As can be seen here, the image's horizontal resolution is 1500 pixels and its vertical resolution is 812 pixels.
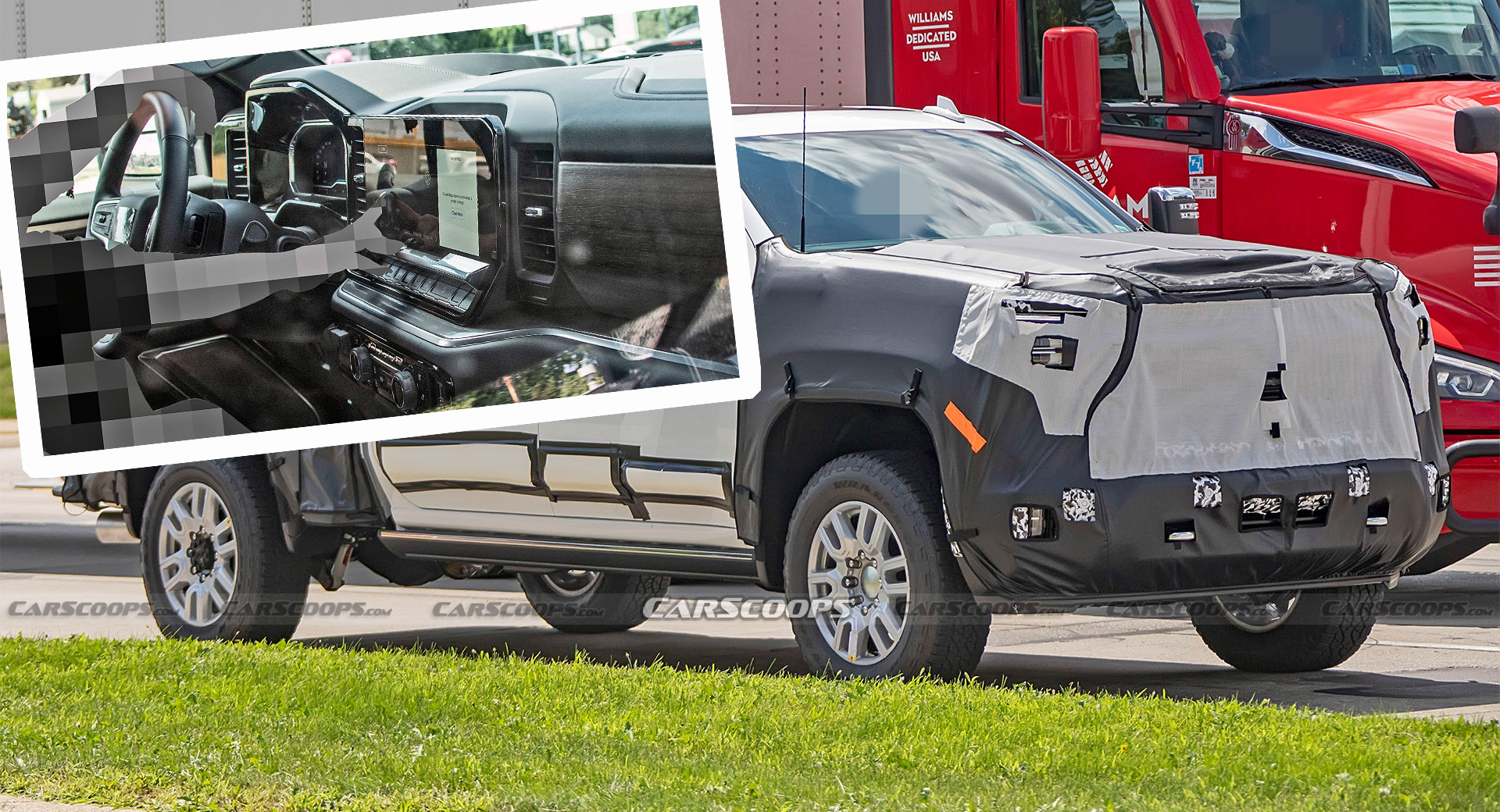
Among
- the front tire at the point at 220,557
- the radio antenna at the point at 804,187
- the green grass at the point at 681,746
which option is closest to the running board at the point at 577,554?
the green grass at the point at 681,746

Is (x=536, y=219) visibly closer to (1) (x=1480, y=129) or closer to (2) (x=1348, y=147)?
(1) (x=1480, y=129)

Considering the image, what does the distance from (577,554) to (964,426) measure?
6.44 feet

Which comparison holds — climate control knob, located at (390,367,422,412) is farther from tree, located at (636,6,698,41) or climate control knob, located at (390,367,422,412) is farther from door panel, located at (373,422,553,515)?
door panel, located at (373,422,553,515)

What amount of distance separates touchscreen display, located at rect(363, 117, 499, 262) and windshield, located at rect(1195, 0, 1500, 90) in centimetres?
461

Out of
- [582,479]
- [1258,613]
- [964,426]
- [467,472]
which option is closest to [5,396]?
[467,472]

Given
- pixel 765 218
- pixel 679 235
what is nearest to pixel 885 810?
pixel 679 235

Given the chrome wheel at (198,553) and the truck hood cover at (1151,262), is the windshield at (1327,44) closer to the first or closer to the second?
the truck hood cover at (1151,262)

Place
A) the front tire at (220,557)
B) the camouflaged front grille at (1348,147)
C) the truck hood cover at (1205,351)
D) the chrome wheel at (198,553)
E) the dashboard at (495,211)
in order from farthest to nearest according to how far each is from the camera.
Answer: the chrome wheel at (198,553) → the front tire at (220,557) → the camouflaged front grille at (1348,147) → the truck hood cover at (1205,351) → the dashboard at (495,211)

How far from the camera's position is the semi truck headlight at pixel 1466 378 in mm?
8531

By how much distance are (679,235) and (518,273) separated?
0.50 meters

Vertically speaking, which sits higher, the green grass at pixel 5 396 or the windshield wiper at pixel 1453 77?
the windshield wiper at pixel 1453 77

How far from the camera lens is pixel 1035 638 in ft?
31.9

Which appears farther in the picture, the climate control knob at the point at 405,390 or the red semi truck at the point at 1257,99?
the red semi truck at the point at 1257,99

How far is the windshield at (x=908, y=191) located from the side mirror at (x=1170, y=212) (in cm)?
51
